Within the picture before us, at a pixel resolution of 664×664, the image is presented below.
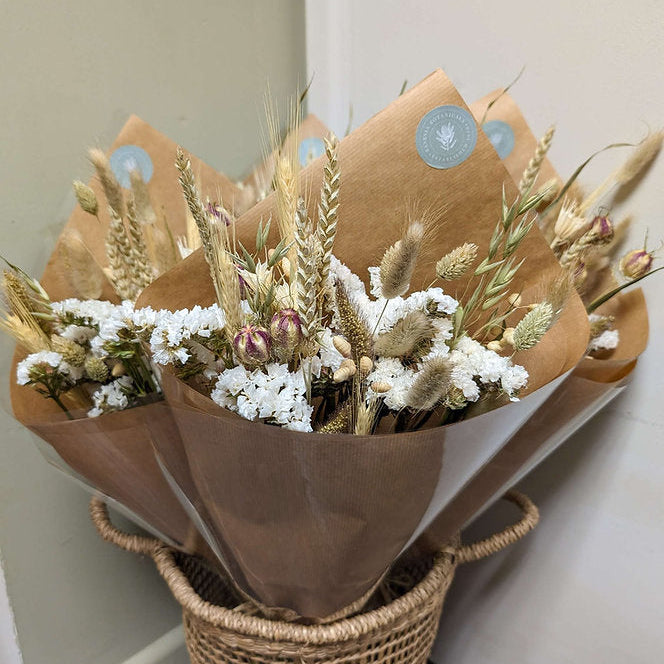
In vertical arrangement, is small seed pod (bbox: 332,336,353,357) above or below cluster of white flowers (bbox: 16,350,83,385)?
below

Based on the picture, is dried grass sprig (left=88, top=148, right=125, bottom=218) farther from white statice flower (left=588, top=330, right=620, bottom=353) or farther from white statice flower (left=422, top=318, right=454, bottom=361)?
white statice flower (left=588, top=330, right=620, bottom=353)

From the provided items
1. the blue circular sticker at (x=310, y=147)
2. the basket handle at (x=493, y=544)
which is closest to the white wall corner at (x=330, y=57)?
the blue circular sticker at (x=310, y=147)

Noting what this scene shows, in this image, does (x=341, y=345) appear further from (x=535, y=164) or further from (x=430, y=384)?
(x=535, y=164)

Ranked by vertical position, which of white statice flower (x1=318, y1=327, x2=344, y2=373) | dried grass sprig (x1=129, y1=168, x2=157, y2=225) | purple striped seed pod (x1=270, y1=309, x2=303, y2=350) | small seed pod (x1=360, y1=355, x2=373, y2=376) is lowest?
small seed pod (x1=360, y1=355, x2=373, y2=376)

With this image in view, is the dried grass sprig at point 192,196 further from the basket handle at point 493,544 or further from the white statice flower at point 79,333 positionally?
the basket handle at point 493,544

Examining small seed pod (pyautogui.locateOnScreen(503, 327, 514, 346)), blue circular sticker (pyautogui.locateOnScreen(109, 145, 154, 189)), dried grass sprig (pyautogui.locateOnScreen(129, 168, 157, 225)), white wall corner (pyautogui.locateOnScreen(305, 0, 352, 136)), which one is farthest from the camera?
white wall corner (pyautogui.locateOnScreen(305, 0, 352, 136))

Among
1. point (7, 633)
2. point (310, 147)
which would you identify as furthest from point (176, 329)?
point (7, 633)

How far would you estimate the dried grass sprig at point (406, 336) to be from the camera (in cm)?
49

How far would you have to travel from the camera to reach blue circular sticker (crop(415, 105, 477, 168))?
0.58 m

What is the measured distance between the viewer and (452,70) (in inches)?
35.5

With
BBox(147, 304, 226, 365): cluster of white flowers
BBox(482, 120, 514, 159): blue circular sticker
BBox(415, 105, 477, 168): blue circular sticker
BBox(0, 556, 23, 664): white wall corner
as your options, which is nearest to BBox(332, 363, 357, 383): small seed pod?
BBox(147, 304, 226, 365): cluster of white flowers

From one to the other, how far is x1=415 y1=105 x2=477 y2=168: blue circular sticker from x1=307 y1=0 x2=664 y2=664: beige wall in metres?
0.30

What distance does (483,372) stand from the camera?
0.52 meters

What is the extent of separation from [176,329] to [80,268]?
22 cm
